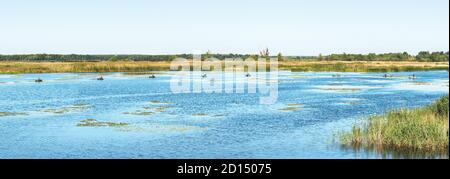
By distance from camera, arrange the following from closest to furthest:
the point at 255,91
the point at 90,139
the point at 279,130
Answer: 1. the point at 90,139
2. the point at 279,130
3. the point at 255,91

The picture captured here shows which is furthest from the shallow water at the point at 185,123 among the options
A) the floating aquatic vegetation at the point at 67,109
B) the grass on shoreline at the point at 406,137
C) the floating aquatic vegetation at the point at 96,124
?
the grass on shoreline at the point at 406,137

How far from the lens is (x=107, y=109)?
31750 mm

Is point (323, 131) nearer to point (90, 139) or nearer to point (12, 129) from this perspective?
point (90, 139)

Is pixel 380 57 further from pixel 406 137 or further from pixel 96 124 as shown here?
pixel 406 137

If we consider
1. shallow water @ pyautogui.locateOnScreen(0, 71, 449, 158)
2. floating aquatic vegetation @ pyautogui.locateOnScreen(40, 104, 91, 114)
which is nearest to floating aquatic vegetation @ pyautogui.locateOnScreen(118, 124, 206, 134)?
shallow water @ pyautogui.locateOnScreen(0, 71, 449, 158)

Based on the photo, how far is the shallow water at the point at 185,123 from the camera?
19.3 meters

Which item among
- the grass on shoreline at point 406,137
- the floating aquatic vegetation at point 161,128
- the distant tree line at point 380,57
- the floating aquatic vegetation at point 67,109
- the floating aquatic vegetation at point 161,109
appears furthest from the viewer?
the distant tree line at point 380,57

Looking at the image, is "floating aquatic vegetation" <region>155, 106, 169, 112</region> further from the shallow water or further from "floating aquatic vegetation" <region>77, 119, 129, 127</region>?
"floating aquatic vegetation" <region>77, 119, 129, 127</region>

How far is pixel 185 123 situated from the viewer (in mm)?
25719

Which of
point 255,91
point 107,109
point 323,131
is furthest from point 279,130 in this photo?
point 255,91

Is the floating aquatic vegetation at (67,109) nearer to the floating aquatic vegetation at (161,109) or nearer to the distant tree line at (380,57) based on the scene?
the floating aquatic vegetation at (161,109)

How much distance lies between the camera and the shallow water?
1931 centimetres
